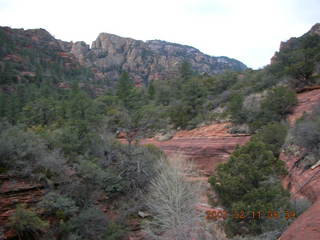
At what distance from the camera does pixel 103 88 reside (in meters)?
53.2

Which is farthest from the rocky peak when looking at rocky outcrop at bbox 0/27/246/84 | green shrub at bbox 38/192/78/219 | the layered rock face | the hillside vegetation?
green shrub at bbox 38/192/78/219

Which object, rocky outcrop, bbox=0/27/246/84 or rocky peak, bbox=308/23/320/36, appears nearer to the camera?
rocky peak, bbox=308/23/320/36

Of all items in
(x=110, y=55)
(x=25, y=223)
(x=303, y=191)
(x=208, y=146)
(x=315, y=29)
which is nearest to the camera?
(x=303, y=191)

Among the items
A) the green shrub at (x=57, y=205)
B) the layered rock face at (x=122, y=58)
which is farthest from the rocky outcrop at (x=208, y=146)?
the layered rock face at (x=122, y=58)

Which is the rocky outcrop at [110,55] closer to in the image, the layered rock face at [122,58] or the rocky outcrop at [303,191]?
the layered rock face at [122,58]

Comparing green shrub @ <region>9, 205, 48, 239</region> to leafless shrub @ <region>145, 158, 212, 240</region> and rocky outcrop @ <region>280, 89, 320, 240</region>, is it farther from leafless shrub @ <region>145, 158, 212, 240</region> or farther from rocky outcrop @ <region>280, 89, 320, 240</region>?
rocky outcrop @ <region>280, 89, 320, 240</region>

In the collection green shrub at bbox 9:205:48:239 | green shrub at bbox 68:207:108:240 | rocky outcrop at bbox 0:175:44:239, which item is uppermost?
rocky outcrop at bbox 0:175:44:239

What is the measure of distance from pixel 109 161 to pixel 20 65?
43130mm

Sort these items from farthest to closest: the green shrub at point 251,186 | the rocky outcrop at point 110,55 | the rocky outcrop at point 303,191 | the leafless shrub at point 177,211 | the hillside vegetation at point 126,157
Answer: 1. the rocky outcrop at point 110,55
2. the leafless shrub at point 177,211
3. the hillside vegetation at point 126,157
4. the green shrub at point 251,186
5. the rocky outcrop at point 303,191

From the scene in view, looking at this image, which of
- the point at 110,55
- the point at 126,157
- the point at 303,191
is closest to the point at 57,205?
the point at 126,157

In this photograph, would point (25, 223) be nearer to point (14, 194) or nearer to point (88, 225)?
point (14, 194)

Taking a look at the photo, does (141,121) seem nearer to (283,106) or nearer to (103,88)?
(283,106)

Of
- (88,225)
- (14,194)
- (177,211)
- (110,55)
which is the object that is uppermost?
(110,55)

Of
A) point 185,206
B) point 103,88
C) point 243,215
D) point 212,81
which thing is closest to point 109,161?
point 185,206
